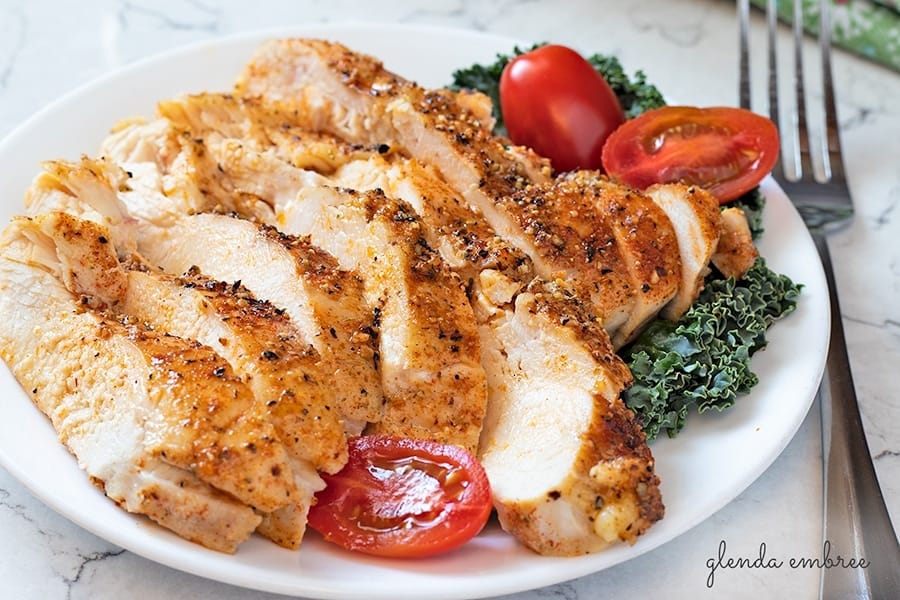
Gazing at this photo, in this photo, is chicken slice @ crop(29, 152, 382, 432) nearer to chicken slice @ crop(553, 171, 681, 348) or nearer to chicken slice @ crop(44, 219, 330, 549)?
chicken slice @ crop(44, 219, 330, 549)

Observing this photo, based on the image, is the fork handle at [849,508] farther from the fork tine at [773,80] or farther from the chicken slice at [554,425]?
the fork tine at [773,80]

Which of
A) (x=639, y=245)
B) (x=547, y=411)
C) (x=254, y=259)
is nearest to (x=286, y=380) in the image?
(x=254, y=259)

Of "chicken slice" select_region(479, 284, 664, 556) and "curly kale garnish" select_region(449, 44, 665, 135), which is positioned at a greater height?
"chicken slice" select_region(479, 284, 664, 556)

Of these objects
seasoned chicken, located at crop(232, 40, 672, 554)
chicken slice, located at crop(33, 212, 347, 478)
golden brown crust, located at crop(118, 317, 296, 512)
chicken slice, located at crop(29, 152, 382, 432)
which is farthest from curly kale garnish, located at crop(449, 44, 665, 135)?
golden brown crust, located at crop(118, 317, 296, 512)

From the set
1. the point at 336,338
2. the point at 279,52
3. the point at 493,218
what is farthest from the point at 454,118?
the point at 336,338

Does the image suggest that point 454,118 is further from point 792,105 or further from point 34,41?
point 34,41

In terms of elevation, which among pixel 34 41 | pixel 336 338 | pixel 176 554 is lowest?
pixel 34 41
